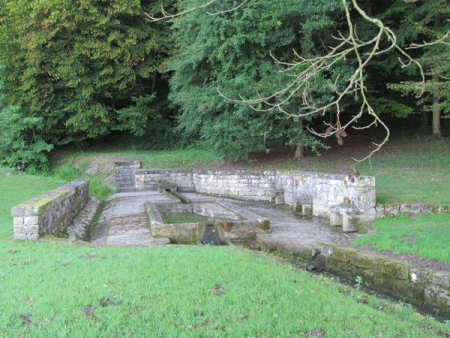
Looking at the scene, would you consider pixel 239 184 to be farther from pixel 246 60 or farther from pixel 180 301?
pixel 180 301

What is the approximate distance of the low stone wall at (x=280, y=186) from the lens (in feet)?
33.0

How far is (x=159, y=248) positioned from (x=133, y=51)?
17612 millimetres

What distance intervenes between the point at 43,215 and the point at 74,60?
52.1ft

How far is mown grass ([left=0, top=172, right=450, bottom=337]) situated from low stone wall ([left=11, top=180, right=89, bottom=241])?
132cm

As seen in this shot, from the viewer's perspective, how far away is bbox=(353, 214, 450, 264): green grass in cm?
660

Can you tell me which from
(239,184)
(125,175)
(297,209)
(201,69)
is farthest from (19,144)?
(297,209)

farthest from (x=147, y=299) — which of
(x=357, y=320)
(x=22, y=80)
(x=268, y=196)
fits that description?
(x=22, y=80)

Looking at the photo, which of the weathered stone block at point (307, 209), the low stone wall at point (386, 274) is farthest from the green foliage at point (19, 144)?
the low stone wall at point (386, 274)

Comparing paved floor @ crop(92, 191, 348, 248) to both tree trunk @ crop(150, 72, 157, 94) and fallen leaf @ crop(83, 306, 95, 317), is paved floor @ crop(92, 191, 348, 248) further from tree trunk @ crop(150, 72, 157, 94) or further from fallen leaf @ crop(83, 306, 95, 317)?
tree trunk @ crop(150, 72, 157, 94)

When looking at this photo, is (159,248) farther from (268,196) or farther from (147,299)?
(268,196)

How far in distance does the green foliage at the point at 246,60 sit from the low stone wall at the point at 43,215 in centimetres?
716

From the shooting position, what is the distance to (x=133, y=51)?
22.3 metres

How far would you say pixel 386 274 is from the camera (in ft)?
19.8

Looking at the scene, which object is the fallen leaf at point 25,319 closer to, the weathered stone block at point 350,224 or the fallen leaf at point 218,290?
the fallen leaf at point 218,290
